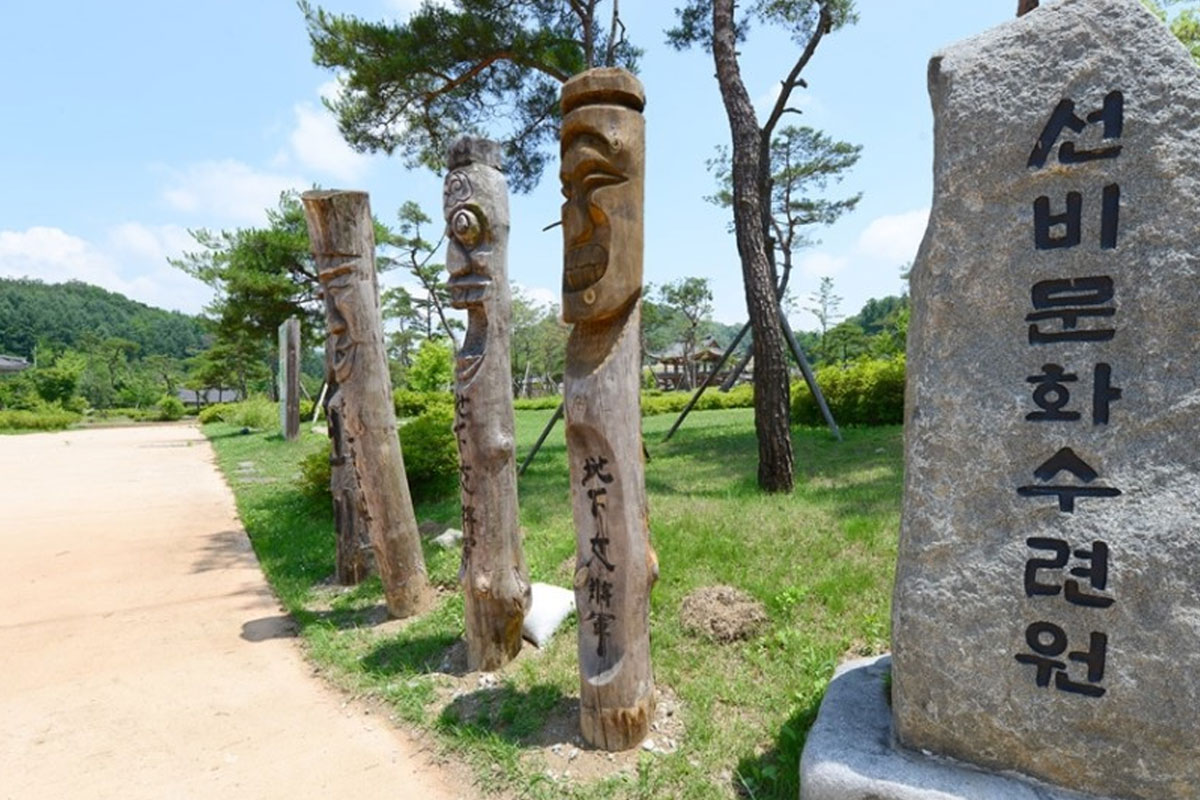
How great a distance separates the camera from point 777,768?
2668 mm

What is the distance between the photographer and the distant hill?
53.9 metres

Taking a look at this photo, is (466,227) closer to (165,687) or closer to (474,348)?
(474,348)

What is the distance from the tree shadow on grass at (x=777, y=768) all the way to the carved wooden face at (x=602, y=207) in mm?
1833

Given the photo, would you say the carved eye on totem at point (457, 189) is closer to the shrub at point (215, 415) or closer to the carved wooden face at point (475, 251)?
the carved wooden face at point (475, 251)

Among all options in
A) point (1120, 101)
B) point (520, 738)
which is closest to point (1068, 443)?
point (1120, 101)

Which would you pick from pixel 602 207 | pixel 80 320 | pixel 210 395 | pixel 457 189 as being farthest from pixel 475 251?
pixel 80 320

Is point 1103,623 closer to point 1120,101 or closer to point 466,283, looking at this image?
point 1120,101

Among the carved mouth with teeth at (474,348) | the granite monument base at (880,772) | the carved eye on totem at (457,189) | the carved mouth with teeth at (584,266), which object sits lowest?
the granite monument base at (880,772)

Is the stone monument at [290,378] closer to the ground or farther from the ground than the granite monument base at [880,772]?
farther from the ground

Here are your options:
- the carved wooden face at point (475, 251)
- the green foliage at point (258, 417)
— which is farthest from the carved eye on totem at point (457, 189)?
the green foliage at point (258, 417)

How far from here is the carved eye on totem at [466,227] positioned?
3.58m

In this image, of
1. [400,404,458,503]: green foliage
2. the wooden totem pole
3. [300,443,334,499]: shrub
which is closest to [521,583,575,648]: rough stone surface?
the wooden totem pole

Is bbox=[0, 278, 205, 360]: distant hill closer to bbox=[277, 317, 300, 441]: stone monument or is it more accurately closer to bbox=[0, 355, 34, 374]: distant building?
bbox=[0, 355, 34, 374]: distant building

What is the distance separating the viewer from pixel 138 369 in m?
49.2
